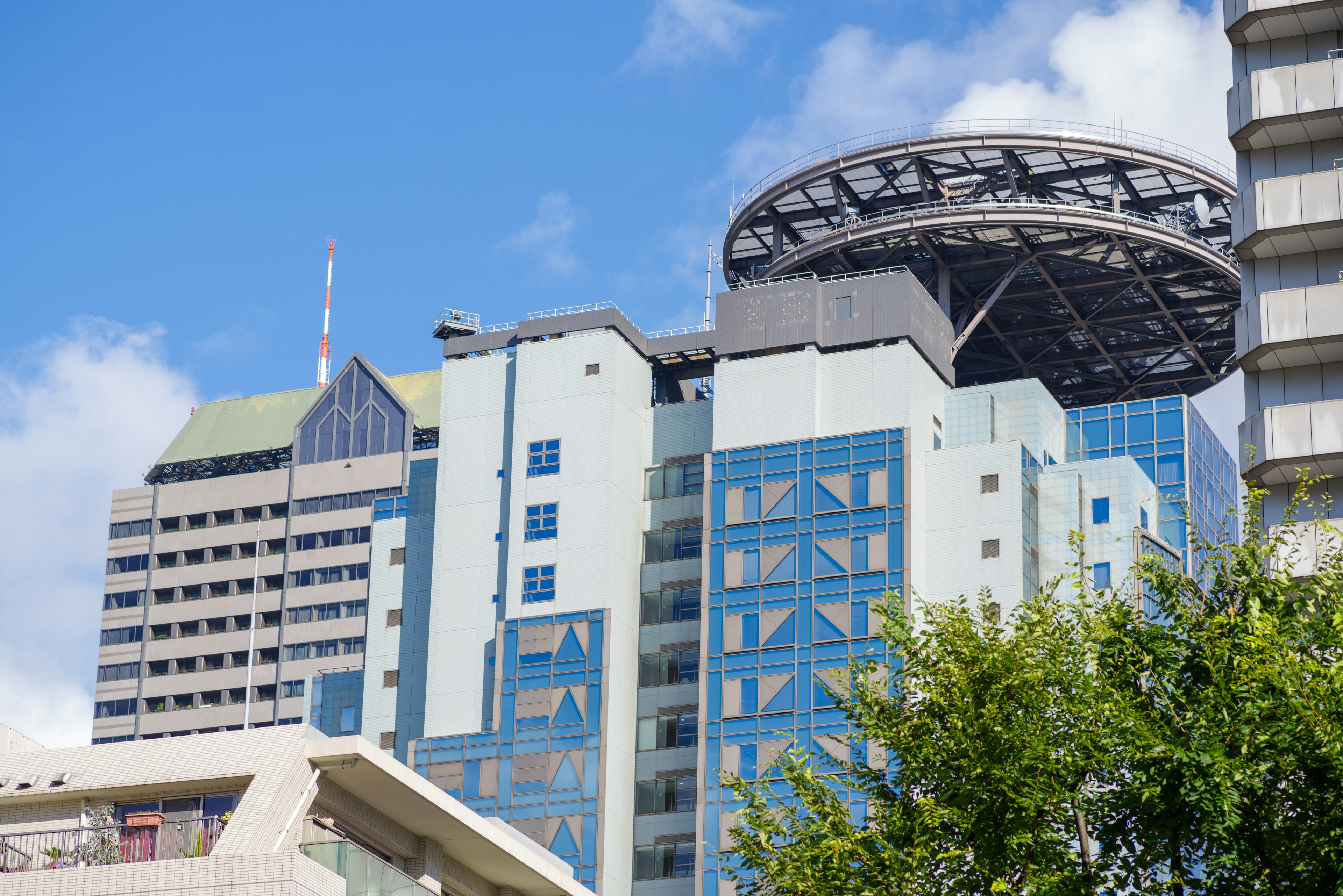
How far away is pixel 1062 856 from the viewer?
38.9 m

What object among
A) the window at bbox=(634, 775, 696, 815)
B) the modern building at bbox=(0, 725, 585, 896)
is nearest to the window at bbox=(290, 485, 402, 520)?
the window at bbox=(634, 775, 696, 815)

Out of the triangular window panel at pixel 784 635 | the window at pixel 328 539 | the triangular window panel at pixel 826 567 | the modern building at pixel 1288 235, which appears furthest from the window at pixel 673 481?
the window at pixel 328 539

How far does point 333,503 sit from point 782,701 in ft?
262

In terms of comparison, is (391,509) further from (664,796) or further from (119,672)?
(119,672)

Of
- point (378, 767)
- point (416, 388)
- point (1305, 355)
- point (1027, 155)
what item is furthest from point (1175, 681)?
point (416, 388)

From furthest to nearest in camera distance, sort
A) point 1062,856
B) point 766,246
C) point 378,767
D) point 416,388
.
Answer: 1. point 416,388
2. point 766,246
3. point 378,767
4. point 1062,856

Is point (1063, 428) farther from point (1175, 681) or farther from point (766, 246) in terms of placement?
point (1175, 681)

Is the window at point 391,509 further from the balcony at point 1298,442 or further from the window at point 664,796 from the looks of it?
the balcony at point 1298,442

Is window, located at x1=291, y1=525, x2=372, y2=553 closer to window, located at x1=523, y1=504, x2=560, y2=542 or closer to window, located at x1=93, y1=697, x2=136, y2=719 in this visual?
window, located at x1=93, y1=697, x2=136, y2=719

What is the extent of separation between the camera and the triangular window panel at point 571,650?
110 m

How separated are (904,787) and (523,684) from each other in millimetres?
69111

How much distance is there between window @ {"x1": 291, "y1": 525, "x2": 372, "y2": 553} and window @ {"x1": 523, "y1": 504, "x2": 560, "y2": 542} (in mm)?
61595

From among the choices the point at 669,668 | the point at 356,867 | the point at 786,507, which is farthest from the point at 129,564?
the point at 356,867

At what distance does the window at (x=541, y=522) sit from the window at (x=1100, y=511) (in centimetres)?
2999
